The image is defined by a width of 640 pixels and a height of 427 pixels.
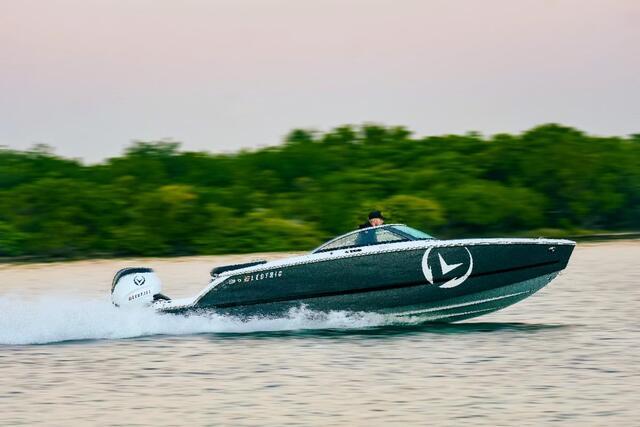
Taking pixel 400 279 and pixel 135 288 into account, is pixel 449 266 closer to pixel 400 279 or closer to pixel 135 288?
pixel 400 279

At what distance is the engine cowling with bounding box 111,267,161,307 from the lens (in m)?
15.5

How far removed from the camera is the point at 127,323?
15.9 meters

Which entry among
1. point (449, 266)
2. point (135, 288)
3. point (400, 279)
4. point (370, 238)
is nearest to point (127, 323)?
point (135, 288)

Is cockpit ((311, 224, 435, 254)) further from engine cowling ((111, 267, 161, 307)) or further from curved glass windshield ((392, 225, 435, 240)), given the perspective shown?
engine cowling ((111, 267, 161, 307))

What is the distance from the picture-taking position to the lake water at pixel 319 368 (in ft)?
36.5

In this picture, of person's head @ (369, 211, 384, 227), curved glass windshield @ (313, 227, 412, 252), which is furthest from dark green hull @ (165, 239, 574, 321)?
person's head @ (369, 211, 384, 227)

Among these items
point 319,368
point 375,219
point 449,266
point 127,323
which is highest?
point 375,219

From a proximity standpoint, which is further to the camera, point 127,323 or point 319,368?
point 127,323

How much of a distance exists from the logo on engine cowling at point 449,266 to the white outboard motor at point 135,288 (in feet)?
12.1

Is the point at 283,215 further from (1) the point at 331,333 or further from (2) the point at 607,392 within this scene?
(2) the point at 607,392

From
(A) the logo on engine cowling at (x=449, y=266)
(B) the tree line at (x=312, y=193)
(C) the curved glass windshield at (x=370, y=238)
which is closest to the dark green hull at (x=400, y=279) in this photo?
(A) the logo on engine cowling at (x=449, y=266)

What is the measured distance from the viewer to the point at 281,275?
15.0 m

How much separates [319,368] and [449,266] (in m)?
2.64

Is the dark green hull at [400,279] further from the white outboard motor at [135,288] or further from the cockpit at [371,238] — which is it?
the white outboard motor at [135,288]
